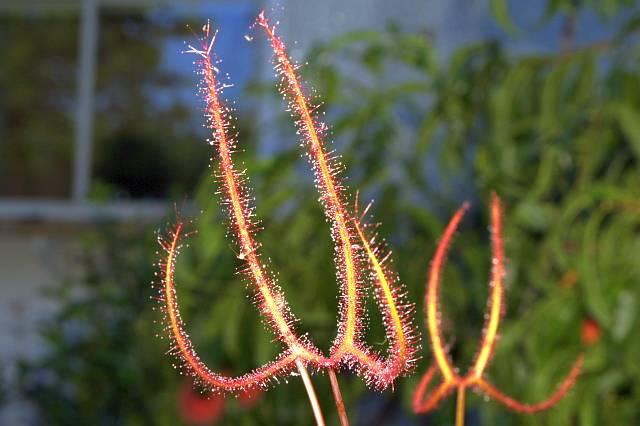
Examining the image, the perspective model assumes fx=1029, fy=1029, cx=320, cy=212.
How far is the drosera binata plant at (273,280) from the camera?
44 centimetres

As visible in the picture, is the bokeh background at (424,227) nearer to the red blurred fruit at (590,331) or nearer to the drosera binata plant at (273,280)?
the red blurred fruit at (590,331)

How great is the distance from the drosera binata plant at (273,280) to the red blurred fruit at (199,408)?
1624 millimetres

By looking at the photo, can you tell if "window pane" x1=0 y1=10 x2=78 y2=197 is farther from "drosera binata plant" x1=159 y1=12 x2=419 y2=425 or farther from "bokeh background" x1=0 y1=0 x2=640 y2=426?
"drosera binata plant" x1=159 y1=12 x2=419 y2=425

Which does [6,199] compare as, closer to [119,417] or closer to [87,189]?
[87,189]

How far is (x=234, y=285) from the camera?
75.1 inches

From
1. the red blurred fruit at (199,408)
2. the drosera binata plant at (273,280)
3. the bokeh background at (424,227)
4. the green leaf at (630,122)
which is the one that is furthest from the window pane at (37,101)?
the drosera binata plant at (273,280)

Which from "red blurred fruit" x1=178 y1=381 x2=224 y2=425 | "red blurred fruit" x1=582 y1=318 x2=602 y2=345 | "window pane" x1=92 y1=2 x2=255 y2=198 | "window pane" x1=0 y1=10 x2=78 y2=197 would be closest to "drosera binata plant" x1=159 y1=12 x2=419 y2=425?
"red blurred fruit" x1=582 y1=318 x2=602 y2=345

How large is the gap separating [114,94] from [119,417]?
186 centimetres

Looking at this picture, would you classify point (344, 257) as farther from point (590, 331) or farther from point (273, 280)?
point (590, 331)

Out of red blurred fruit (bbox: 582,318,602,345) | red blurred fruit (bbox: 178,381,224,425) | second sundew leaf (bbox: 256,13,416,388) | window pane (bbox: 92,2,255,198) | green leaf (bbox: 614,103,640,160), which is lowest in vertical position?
second sundew leaf (bbox: 256,13,416,388)

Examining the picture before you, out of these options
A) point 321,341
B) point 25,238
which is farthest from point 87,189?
point 321,341

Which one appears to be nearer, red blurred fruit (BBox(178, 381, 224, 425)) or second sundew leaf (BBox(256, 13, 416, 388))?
second sundew leaf (BBox(256, 13, 416, 388))

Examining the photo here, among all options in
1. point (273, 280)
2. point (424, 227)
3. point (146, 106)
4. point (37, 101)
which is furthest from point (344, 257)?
point (37, 101)

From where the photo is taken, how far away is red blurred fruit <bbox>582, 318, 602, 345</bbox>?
1620 millimetres
